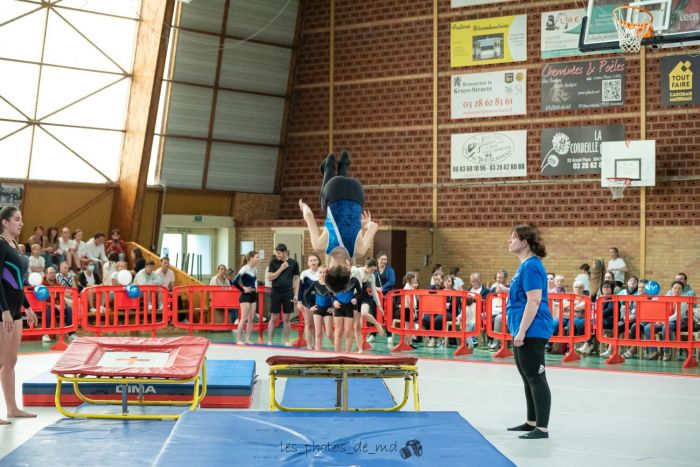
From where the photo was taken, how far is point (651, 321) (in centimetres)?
1379

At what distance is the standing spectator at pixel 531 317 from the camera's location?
7520 mm

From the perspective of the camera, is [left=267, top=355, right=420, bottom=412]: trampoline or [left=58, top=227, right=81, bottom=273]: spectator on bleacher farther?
[left=58, top=227, right=81, bottom=273]: spectator on bleacher

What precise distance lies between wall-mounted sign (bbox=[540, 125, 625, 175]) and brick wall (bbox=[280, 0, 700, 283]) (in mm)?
194

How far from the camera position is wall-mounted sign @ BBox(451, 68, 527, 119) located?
22.6m

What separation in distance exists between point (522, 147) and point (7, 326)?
16.7m

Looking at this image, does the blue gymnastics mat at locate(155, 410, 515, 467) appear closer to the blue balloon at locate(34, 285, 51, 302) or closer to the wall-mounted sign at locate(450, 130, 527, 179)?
the blue balloon at locate(34, 285, 51, 302)

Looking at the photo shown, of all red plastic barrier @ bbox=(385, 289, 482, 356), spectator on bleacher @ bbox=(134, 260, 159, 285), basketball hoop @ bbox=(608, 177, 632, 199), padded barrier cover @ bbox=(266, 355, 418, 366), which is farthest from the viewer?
basketball hoop @ bbox=(608, 177, 632, 199)

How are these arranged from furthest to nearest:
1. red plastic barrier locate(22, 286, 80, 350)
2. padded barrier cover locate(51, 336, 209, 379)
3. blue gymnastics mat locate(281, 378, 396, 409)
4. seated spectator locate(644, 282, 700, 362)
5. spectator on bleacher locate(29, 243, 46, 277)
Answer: spectator on bleacher locate(29, 243, 46, 277) < red plastic barrier locate(22, 286, 80, 350) < seated spectator locate(644, 282, 700, 362) < blue gymnastics mat locate(281, 378, 396, 409) < padded barrier cover locate(51, 336, 209, 379)

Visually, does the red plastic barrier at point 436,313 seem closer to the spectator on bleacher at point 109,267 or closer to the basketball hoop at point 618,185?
the basketball hoop at point 618,185

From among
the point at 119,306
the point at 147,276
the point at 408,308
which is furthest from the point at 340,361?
the point at 147,276

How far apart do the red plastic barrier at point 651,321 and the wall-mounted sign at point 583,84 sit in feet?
27.2

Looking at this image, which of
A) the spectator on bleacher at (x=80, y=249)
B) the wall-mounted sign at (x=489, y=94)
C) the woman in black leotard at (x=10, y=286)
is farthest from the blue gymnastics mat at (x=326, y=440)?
the wall-mounted sign at (x=489, y=94)

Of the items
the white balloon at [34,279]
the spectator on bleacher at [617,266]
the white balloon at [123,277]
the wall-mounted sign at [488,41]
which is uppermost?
the wall-mounted sign at [488,41]

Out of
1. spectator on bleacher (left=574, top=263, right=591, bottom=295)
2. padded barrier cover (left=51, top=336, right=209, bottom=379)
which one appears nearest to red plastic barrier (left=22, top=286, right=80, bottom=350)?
padded barrier cover (left=51, top=336, right=209, bottom=379)
